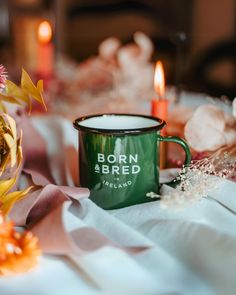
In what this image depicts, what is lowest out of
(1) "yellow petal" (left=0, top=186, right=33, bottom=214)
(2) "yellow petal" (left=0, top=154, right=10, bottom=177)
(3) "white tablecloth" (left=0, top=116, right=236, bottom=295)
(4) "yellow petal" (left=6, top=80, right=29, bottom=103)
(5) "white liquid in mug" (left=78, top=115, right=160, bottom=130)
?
(3) "white tablecloth" (left=0, top=116, right=236, bottom=295)

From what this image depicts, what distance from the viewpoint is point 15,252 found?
41cm

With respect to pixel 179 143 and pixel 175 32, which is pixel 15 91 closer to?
pixel 179 143

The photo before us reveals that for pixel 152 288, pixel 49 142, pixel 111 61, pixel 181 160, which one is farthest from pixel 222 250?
pixel 111 61

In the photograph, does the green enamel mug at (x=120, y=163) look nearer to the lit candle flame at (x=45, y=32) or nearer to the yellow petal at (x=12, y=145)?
the yellow petal at (x=12, y=145)

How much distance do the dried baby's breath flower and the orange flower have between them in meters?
0.13

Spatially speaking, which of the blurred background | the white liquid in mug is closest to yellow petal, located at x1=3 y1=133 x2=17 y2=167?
the white liquid in mug

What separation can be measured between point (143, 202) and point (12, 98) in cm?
18

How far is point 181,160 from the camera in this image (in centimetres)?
64

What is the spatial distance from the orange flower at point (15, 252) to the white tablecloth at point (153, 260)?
1 centimetres

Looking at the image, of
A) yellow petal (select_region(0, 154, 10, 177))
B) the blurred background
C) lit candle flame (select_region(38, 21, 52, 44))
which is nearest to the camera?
yellow petal (select_region(0, 154, 10, 177))

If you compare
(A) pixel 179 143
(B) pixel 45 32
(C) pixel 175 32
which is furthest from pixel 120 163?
(C) pixel 175 32

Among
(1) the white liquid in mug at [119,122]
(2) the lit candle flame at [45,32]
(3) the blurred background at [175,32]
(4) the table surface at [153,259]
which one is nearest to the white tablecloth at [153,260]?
(4) the table surface at [153,259]

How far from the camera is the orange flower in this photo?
0.41 metres

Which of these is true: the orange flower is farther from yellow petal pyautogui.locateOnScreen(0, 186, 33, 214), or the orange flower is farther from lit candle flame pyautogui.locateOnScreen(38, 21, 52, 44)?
lit candle flame pyautogui.locateOnScreen(38, 21, 52, 44)
